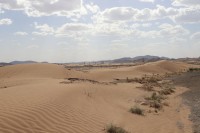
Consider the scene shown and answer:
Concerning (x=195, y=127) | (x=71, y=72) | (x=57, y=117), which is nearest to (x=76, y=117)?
(x=57, y=117)

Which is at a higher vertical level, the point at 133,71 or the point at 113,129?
the point at 133,71

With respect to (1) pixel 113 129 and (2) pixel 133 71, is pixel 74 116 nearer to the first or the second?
(1) pixel 113 129

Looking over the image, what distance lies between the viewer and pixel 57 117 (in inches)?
444

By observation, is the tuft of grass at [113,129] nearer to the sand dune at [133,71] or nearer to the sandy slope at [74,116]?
the sandy slope at [74,116]

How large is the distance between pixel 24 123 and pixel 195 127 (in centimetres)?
640

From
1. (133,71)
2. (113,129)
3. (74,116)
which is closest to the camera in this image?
(113,129)

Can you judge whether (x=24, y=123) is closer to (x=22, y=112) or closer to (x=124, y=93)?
(x=22, y=112)

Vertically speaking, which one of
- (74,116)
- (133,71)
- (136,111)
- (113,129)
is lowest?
(136,111)

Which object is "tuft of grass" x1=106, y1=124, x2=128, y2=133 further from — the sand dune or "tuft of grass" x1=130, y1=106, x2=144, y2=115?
the sand dune

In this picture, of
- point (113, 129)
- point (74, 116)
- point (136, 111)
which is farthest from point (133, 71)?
point (113, 129)

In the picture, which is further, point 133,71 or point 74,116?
point 133,71

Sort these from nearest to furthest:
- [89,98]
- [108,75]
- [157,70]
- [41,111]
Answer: [41,111] < [89,98] < [108,75] < [157,70]

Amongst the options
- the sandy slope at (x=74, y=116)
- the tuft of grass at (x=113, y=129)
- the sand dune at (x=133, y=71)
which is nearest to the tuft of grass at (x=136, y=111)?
the sandy slope at (x=74, y=116)

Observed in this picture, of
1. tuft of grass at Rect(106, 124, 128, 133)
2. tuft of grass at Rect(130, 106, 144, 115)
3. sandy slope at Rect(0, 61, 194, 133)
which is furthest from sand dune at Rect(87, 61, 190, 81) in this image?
tuft of grass at Rect(106, 124, 128, 133)
